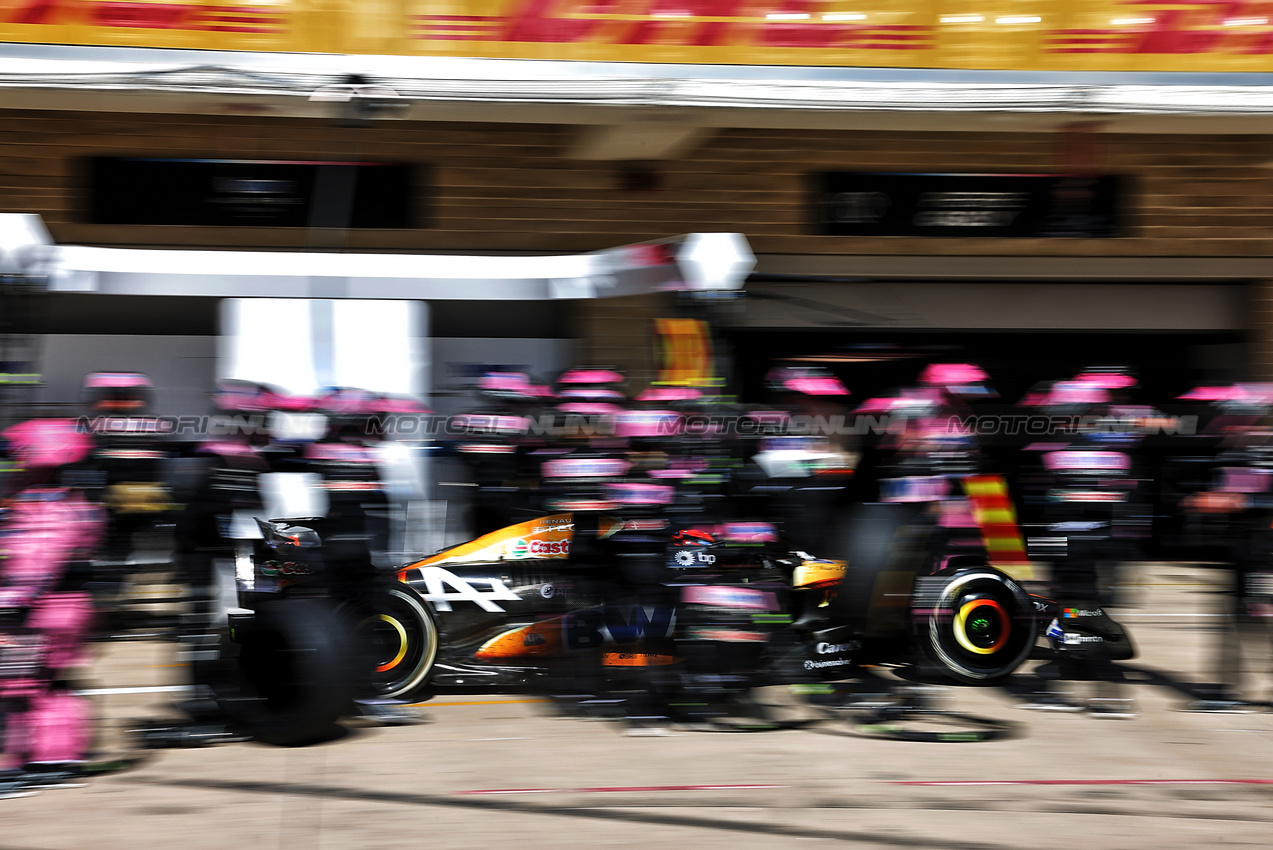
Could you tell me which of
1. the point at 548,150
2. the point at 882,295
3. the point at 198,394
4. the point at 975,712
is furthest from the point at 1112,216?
the point at 198,394

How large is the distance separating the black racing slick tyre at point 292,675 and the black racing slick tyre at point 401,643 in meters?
0.39

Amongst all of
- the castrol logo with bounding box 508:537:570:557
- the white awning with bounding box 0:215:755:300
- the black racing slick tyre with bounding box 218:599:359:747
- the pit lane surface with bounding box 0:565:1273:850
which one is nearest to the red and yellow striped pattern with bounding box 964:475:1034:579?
the pit lane surface with bounding box 0:565:1273:850

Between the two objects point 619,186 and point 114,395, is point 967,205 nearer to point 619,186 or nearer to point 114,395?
point 619,186

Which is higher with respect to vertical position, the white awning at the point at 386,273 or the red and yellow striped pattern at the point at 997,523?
the white awning at the point at 386,273

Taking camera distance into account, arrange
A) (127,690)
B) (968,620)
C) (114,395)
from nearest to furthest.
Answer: (114,395) < (968,620) < (127,690)

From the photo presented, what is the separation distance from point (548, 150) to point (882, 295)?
3463mm

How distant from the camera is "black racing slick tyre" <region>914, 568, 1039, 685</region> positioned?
632 centimetres

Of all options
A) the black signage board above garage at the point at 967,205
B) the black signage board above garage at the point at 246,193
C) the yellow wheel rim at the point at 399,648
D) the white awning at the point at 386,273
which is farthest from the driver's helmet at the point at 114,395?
the black signage board above garage at the point at 967,205

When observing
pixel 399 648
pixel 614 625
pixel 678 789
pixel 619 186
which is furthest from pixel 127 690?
pixel 619 186

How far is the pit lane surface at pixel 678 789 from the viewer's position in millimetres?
4465

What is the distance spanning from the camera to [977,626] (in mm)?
6387

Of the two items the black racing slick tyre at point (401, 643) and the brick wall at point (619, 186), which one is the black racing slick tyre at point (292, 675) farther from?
the brick wall at point (619, 186)

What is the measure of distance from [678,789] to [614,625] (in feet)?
4.09

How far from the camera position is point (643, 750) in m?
5.52
